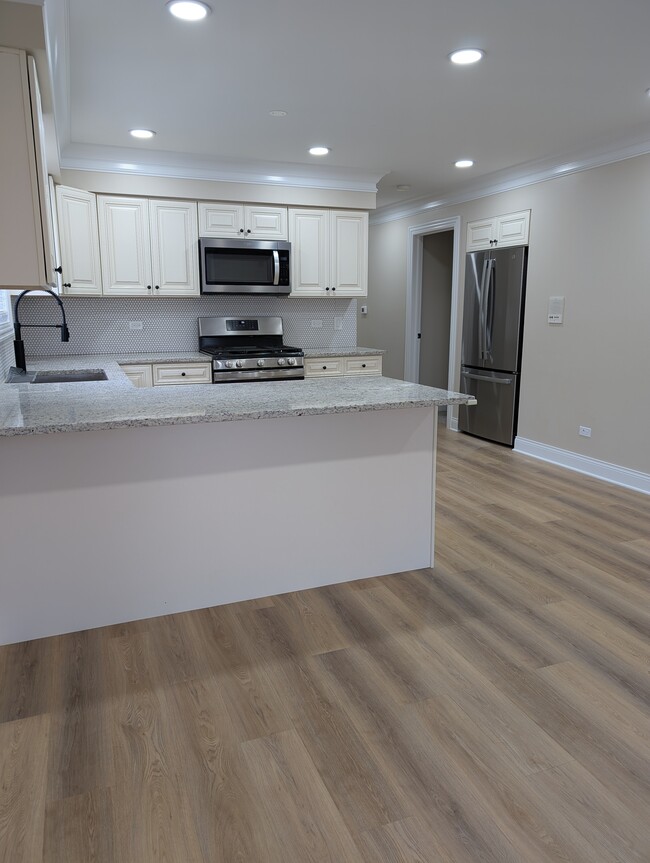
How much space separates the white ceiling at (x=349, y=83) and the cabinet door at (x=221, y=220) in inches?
10.8

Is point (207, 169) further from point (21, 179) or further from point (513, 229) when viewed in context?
Answer: point (21, 179)

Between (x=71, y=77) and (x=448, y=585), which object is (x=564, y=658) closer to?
(x=448, y=585)

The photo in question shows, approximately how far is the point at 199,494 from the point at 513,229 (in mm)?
4127

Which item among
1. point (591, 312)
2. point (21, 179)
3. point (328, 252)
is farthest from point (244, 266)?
point (21, 179)

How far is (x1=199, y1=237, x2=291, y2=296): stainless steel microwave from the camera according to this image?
4.87 metres

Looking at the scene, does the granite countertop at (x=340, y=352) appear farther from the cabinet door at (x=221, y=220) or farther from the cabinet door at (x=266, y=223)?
the cabinet door at (x=221, y=220)

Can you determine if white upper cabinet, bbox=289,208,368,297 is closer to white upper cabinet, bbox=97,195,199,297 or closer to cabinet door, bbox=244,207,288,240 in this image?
cabinet door, bbox=244,207,288,240

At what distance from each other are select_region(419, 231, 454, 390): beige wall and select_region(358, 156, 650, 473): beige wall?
1.49 meters

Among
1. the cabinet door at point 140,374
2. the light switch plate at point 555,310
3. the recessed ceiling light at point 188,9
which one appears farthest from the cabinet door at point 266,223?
the recessed ceiling light at point 188,9

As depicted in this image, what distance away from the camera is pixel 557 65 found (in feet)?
9.53

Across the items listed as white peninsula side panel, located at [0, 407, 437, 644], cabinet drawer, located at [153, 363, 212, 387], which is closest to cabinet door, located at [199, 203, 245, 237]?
cabinet drawer, located at [153, 363, 212, 387]

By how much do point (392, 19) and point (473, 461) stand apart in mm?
3498

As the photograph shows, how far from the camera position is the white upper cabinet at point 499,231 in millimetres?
5191

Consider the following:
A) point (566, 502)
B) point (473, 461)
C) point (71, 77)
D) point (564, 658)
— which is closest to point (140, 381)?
point (71, 77)
